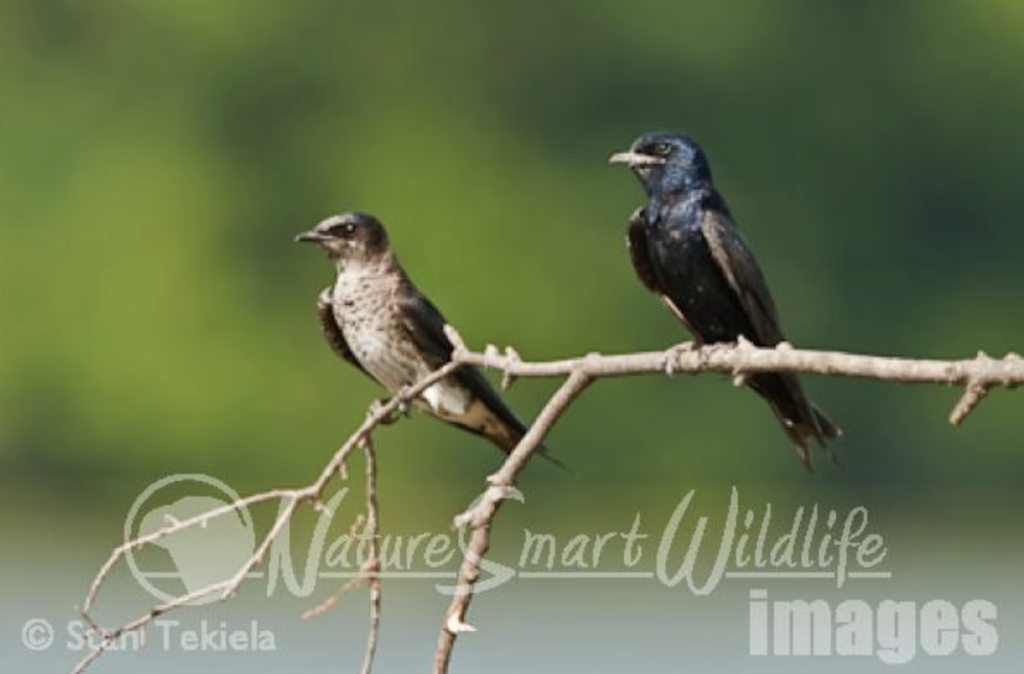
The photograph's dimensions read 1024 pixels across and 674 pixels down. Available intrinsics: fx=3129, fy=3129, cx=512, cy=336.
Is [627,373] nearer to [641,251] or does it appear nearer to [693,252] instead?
[693,252]

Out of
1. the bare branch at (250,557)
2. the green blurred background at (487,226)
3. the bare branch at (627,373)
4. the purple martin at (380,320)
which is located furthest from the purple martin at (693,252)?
the green blurred background at (487,226)

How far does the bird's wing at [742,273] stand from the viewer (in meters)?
7.18

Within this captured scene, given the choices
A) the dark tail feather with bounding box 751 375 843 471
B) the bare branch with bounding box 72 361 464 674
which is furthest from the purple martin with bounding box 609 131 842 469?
the bare branch with bounding box 72 361 464 674

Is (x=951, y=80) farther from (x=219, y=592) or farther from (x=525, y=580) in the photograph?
(x=219, y=592)

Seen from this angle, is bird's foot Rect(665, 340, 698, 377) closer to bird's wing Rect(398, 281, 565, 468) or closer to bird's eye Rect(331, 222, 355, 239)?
bird's wing Rect(398, 281, 565, 468)

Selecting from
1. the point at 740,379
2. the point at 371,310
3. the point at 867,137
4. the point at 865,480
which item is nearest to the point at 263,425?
the point at 865,480

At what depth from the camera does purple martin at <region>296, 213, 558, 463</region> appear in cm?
774

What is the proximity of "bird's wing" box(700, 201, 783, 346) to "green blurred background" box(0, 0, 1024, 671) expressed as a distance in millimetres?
13184

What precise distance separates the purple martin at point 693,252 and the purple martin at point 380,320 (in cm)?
53

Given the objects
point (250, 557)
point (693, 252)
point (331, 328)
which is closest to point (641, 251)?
point (693, 252)

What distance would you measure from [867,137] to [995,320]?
150 inches

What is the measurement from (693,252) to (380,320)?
0.89m

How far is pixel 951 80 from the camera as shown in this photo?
29.2 metres

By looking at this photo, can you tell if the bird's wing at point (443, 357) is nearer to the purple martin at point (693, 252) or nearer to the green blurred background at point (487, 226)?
the purple martin at point (693, 252)
